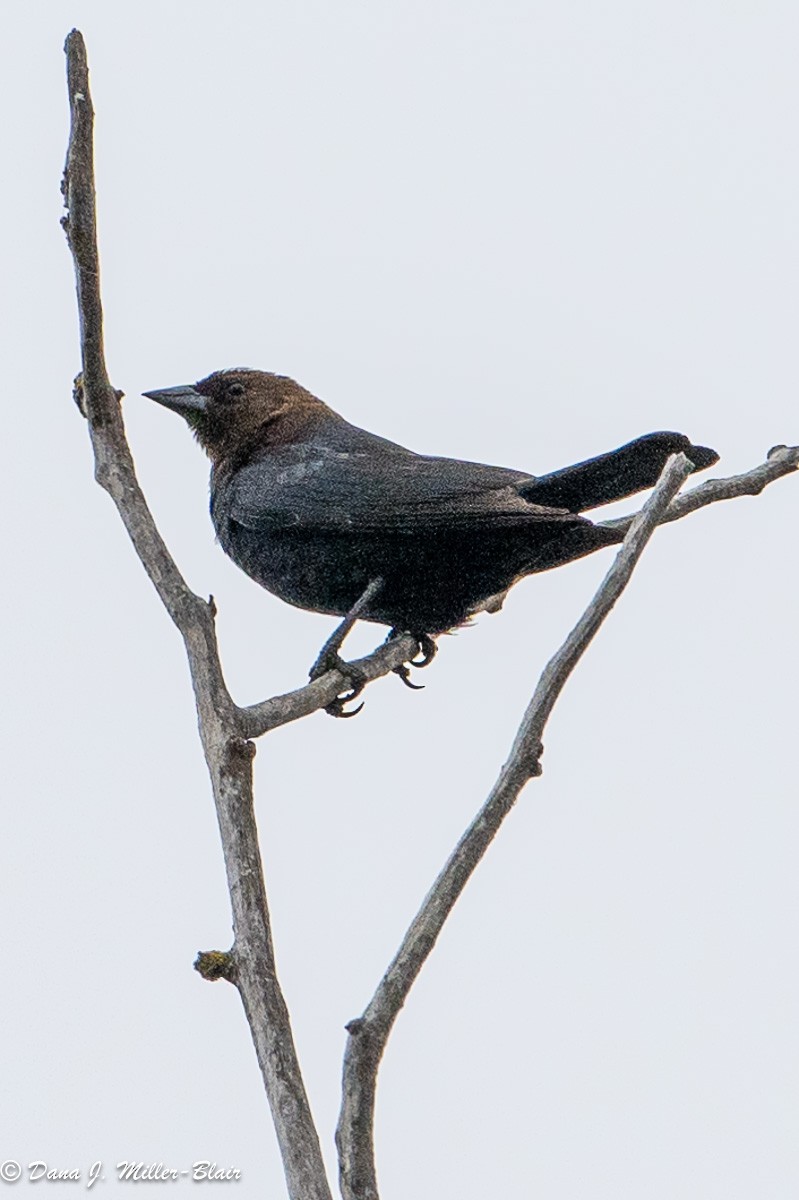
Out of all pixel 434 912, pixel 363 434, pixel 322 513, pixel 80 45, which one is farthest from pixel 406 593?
pixel 434 912

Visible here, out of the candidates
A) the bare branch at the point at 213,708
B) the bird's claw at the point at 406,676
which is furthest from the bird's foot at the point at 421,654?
the bare branch at the point at 213,708

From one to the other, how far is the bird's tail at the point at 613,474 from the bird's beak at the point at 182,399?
6.27 feet

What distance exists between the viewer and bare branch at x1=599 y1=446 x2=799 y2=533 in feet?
16.5

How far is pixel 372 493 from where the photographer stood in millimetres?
5746

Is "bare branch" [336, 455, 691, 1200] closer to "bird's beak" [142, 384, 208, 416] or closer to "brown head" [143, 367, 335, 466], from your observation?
"brown head" [143, 367, 335, 466]

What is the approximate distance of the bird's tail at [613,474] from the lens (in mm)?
5008

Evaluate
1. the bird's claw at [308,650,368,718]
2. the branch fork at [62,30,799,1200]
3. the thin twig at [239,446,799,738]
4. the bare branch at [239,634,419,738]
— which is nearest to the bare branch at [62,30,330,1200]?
the branch fork at [62,30,799,1200]

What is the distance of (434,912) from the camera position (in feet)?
9.25

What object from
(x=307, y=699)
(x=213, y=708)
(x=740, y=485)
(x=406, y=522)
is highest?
(x=406, y=522)

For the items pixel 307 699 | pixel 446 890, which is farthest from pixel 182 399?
pixel 446 890

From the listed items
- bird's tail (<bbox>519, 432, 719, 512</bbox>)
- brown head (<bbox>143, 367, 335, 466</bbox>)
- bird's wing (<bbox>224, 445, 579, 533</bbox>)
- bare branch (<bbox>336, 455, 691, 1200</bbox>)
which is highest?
brown head (<bbox>143, 367, 335, 466</bbox>)

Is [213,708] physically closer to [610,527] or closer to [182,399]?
[610,527]

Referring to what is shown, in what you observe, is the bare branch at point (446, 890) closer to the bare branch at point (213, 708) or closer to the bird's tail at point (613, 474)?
the bare branch at point (213, 708)

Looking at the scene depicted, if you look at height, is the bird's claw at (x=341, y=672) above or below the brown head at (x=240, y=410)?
below
